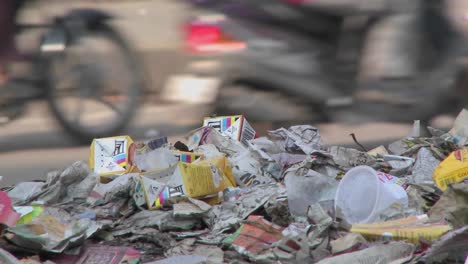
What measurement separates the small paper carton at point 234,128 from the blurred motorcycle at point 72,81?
1.40 meters

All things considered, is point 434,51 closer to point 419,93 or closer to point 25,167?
point 419,93

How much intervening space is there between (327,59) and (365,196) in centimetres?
231

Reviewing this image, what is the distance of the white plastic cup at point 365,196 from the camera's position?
3215 millimetres

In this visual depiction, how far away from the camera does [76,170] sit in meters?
3.69

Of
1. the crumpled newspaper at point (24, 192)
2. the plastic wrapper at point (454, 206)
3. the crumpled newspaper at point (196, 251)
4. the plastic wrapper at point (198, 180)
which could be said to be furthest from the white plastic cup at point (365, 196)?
the crumpled newspaper at point (24, 192)

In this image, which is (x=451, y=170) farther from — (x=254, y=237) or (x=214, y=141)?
(x=214, y=141)

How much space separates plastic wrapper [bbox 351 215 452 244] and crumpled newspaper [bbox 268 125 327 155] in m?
0.97

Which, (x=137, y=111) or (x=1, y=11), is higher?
(x=1, y=11)

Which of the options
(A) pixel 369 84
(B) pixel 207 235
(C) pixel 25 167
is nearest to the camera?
(B) pixel 207 235

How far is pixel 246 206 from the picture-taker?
3441 millimetres

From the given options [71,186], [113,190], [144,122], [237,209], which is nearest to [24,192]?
[71,186]

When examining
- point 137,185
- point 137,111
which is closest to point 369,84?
point 137,111

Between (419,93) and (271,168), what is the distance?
6.41 ft

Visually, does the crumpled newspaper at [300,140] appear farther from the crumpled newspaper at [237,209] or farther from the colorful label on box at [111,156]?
the colorful label on box at [111,156]
